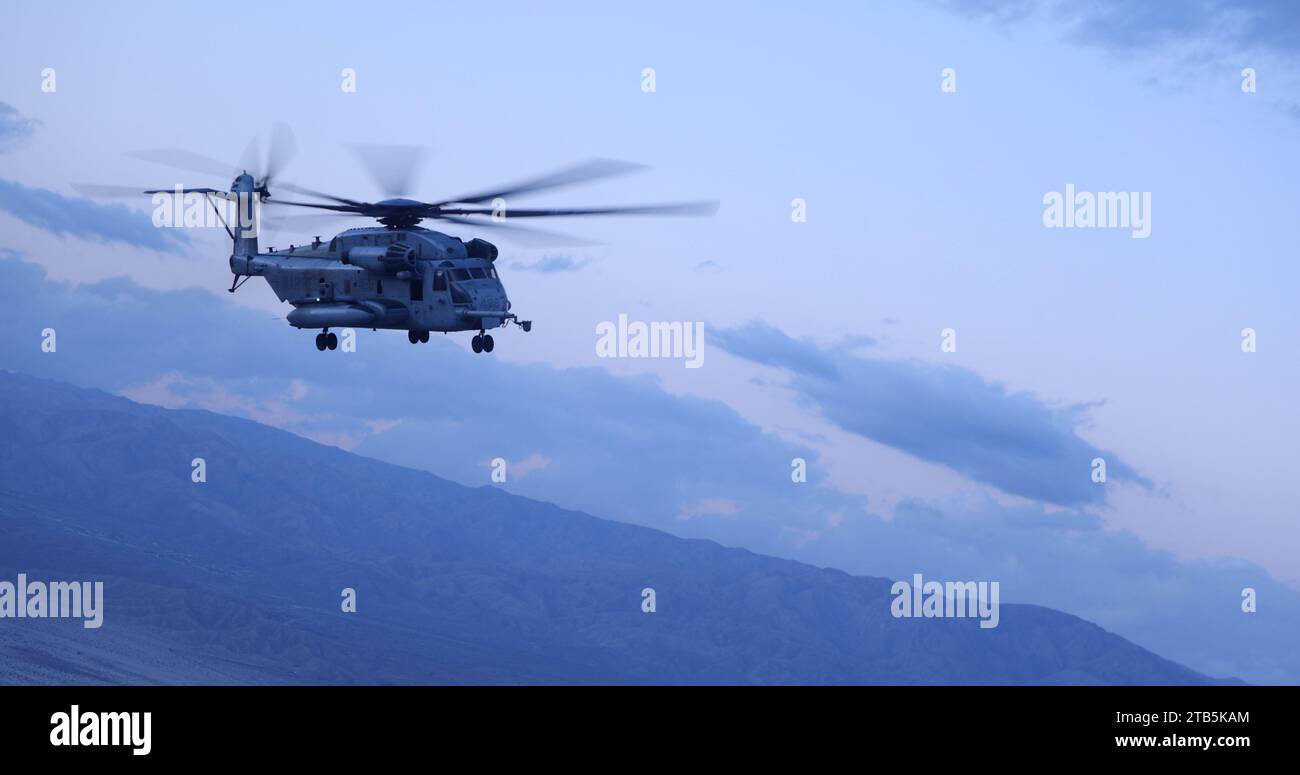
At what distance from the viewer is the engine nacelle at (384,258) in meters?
69.4

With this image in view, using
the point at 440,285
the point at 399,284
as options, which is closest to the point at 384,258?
the point at 399,284

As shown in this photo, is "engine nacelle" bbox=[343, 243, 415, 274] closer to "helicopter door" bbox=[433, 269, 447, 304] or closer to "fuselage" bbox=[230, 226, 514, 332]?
"fuselage" bbox=[230, 226, 514, 332]

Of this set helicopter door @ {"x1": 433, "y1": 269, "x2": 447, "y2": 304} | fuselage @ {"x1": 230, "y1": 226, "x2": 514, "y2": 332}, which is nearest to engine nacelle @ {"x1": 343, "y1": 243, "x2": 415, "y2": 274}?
fuselage @ {"x1": 230, "y1": 226, "x2": 514, "y2": 332}

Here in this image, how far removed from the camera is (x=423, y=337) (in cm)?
6962

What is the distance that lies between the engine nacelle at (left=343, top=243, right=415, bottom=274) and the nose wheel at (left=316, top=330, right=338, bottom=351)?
3621 millimetres

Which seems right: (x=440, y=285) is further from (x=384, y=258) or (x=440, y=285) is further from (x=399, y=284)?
(x=384, y=258)
